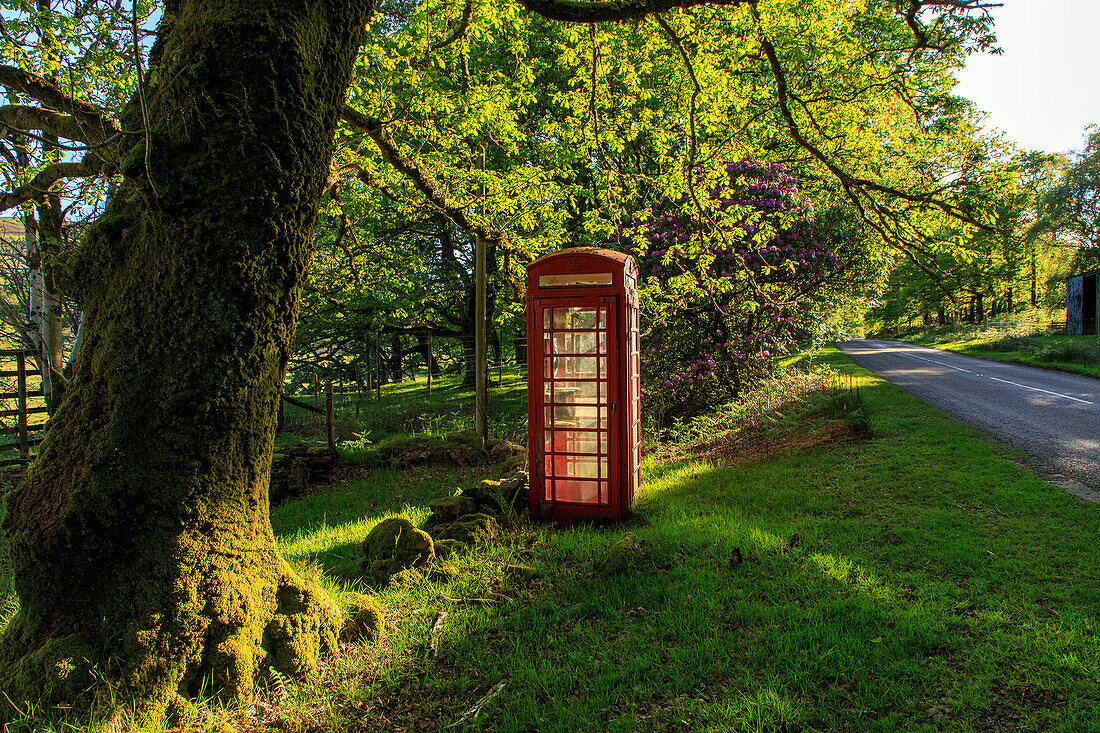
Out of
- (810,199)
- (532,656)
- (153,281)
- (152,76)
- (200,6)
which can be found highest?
(810,199)

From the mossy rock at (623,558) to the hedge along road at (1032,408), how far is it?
459 centimetres

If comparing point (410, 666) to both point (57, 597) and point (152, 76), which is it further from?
point (152, 76)

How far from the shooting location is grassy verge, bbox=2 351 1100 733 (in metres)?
2.73

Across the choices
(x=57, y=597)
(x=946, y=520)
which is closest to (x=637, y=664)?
(x=57, y=597)

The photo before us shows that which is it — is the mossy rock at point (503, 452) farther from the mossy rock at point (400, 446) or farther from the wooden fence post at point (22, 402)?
the wooden fence post at point (22, 402)

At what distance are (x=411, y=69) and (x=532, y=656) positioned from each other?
664cm

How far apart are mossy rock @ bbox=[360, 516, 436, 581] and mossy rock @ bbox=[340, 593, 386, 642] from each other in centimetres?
69

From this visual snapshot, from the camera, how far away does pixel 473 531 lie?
5.08m

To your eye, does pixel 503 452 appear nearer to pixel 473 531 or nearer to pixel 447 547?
pixel 473 531

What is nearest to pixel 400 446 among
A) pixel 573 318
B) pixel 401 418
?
pixel 401 418

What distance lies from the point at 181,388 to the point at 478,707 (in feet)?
7.19

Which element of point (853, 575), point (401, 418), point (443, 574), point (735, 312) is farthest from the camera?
point (401, 418)

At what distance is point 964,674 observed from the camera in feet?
9.51

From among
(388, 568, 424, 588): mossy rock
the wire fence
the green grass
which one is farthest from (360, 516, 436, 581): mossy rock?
the green grass
